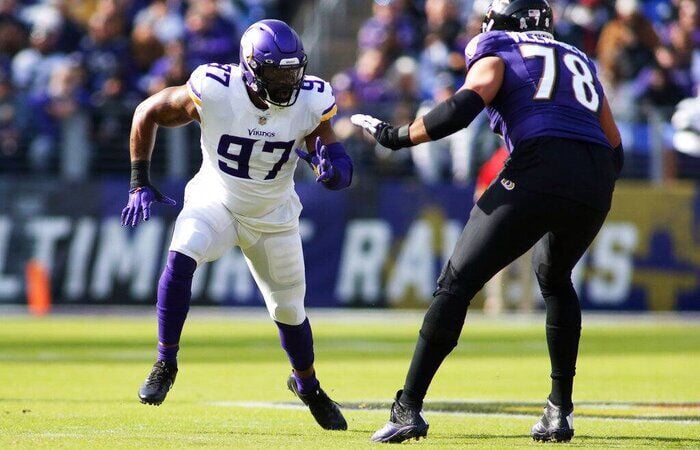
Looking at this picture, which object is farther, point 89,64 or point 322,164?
point 89,64

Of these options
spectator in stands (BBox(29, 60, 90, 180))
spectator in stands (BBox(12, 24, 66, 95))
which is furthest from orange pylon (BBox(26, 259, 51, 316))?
spectator in stands (BBox(12, 24, 66, 95))

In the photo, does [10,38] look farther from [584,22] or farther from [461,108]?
[461,108]

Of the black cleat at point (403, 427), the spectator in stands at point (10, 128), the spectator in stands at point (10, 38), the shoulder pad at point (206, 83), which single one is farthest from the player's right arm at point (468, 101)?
the spectator in stands at point (10, 38)

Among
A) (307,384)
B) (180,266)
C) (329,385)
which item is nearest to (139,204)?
(180,266)

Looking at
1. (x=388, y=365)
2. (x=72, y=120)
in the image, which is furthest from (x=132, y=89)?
(x=388, y=365)

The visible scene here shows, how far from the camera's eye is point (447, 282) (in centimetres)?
646

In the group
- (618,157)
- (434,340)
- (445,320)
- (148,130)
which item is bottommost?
(434,340)

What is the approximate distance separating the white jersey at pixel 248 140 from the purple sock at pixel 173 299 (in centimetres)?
44

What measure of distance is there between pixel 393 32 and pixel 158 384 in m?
12.0

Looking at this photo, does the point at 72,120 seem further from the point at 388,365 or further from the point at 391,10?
the point at 388,365

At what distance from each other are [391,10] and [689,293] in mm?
5234

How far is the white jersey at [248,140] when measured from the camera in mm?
7219

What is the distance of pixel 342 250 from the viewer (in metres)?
17.0

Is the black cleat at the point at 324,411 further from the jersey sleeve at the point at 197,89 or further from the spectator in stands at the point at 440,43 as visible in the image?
the spectator in stands at the point at 440,43
